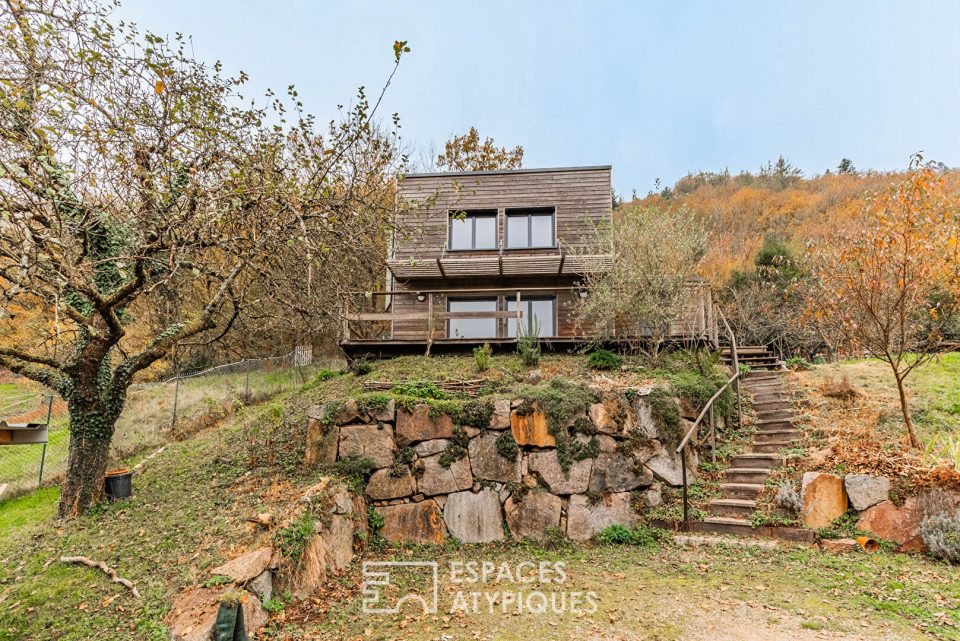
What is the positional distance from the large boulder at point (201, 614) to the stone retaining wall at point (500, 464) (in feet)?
8.59

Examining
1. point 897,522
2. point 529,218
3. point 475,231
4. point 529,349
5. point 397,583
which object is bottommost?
point 397,583

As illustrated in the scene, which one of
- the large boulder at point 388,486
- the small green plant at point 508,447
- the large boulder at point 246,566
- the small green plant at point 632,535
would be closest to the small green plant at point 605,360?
the small green plant at point 508,447

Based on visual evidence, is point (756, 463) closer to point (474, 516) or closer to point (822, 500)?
point (822, 500)

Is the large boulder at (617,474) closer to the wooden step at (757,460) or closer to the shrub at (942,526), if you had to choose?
the wooden step at (757,460)

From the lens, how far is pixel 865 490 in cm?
624

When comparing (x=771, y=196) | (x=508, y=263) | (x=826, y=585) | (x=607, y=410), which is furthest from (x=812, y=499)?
(x=771, y=196)

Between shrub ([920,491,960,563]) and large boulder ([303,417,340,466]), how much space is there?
7782 mm

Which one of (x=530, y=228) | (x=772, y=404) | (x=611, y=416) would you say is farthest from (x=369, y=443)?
(x=530, y=228)

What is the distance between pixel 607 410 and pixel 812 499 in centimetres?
295

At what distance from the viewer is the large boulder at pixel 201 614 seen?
3.87 metres

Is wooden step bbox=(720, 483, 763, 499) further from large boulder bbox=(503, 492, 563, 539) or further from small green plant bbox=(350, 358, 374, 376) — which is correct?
small green plant bbox=(350, 358, 374, 376)

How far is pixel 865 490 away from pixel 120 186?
1008 centimetres

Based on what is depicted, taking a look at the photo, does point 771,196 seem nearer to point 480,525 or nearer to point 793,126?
point 793,126

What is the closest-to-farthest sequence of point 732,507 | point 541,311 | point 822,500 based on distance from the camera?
point 822,500, point 732,507, point 541,311
